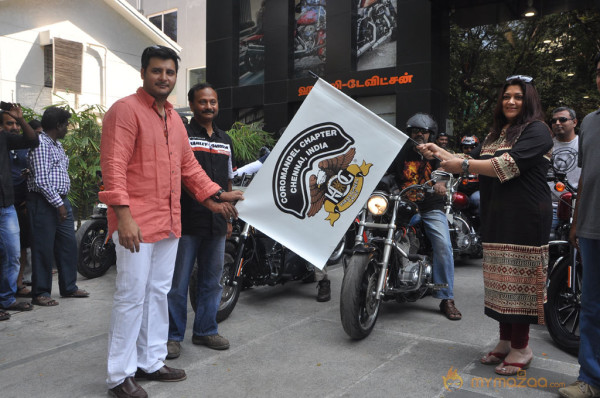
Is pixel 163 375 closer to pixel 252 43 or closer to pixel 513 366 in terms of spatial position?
pixel 513 366

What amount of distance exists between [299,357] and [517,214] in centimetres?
182

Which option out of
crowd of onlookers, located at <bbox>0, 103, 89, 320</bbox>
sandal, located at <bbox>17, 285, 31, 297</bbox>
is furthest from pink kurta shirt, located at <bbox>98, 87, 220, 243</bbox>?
sandal, located at <bbox>17, 285, 31, 297</bbox>

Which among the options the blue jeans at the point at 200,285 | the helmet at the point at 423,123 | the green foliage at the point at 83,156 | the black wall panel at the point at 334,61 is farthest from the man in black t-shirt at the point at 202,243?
the black wall panel at the point at 334,61

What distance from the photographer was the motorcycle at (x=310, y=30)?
13461mm

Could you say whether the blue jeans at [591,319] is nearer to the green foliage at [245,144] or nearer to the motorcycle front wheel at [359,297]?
the motorcycle front wheel at [359,297]

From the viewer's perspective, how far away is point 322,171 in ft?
12.1

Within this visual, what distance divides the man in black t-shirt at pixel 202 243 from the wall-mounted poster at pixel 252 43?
11.1 m

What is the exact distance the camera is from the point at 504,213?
342cm

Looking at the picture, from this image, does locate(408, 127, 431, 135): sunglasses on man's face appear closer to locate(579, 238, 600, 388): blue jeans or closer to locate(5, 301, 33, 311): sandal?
locate(579, 238, 600, 388): blue jeans

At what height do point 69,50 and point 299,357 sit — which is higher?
point 69,50

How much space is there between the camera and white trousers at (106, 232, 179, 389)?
118 inches

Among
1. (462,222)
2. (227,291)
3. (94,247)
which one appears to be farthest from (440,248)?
(94,247)

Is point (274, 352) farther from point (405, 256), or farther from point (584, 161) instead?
point (584, 161)

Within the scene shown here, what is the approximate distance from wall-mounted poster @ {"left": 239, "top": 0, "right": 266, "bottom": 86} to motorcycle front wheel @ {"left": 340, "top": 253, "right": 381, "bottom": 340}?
11471 millimetres
